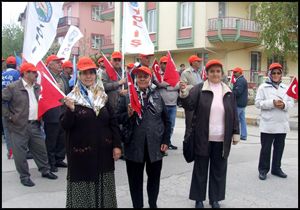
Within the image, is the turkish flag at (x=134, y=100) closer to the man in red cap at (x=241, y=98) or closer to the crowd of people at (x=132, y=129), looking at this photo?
the crowd of people at (x=132, y=129)

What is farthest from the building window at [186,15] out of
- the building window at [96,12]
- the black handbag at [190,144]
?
the black handbag at [190,144]

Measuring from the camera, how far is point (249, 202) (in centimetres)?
533

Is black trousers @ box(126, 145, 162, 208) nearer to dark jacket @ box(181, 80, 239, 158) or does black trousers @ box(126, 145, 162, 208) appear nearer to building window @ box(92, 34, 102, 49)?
dark jacket @ box(181, 80, 239, 158)

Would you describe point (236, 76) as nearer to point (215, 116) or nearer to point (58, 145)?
point (58, 145)

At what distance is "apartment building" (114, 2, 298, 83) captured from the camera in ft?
77.5

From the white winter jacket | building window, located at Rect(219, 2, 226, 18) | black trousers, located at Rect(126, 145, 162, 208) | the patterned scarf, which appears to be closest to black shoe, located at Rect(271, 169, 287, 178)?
the white winter jacket

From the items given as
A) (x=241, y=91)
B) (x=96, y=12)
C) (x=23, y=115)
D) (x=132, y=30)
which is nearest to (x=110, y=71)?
(x=132, y=30)

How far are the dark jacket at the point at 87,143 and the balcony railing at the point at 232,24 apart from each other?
2011 cm

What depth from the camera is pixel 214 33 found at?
23562 millimetres

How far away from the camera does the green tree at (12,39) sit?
29.5 meters

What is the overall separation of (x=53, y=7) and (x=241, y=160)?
15.2 ft

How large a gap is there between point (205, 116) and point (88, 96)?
150cm

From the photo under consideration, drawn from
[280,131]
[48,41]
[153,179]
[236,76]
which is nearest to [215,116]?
[153,179]

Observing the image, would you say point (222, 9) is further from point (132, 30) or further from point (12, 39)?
point (132, 30)
